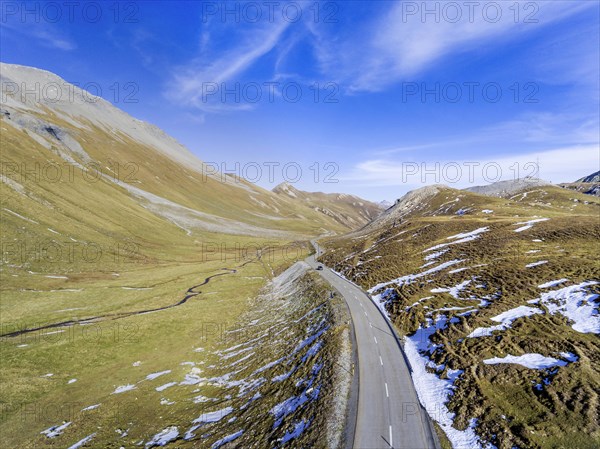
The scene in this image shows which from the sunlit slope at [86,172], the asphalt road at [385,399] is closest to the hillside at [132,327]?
the sunlit slope at [86,172]

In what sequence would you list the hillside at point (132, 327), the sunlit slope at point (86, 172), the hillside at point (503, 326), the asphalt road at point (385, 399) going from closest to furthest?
1. the asphalt road at point (385, 399)
2. the hillside at point (503, 326)
3. the hillside at point (132, 327)
4. the sunlit slope at point (86, 172)

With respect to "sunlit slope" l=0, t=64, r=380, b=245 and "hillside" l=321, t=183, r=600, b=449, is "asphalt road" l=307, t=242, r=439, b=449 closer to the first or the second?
"hillside" l=321, t=183, r=600, b=449

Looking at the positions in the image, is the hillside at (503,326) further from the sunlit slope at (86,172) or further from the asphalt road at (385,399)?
the sunlit slope at (86,172)

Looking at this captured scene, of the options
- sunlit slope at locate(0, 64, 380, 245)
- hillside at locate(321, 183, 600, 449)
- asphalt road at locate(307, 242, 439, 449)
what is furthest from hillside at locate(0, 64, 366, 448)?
hillside at locate(321, 183, 600, 449)

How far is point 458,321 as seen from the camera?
111 ft

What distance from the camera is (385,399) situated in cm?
2311

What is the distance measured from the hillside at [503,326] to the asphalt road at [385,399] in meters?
1.15

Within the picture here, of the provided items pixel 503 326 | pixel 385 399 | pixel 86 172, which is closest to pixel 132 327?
pixel 385 399

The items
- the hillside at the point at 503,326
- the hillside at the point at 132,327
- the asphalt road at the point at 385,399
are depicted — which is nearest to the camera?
the asphalt road at the point at 385,399

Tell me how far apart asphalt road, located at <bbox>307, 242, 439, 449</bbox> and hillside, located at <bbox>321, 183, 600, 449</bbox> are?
115 centimetres

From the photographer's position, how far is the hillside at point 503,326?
765 inches

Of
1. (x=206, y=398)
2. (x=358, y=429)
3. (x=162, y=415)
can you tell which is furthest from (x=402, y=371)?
(x=162, y=415)

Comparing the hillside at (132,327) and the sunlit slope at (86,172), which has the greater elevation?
the sunlit slope at (86,172)

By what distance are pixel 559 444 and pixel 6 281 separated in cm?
8928
